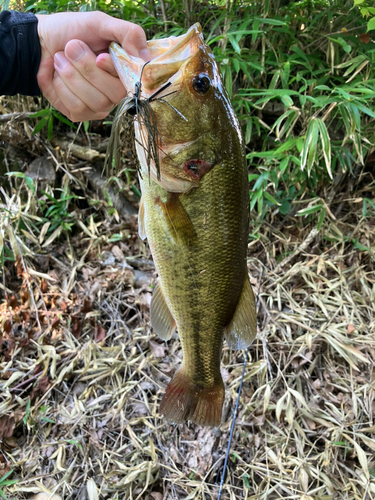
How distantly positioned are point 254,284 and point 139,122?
6.72ft

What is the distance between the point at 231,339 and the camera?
56.2 inches

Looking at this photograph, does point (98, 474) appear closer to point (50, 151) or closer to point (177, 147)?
point (177, 147)

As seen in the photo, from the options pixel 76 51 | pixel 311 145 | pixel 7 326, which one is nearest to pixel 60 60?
pixel 76 51

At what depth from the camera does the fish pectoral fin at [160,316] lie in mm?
1505

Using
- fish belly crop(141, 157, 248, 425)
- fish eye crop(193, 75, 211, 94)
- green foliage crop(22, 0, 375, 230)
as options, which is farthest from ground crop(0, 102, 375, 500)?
fish eye crop(193, 75, 211, 94)

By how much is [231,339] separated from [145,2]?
9.42 feet

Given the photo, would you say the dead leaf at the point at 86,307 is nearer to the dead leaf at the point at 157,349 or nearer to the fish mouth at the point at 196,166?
the dead leaf at the point at 157,349

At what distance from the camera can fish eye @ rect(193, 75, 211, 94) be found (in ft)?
3.64

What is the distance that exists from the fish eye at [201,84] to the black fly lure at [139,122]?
90 mm

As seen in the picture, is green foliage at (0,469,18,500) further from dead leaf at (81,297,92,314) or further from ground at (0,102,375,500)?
dead leaf at (81,297,92,314)

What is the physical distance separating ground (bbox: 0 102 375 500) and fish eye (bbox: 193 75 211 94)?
1.88 metres

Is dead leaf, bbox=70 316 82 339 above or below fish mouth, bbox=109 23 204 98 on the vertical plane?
below

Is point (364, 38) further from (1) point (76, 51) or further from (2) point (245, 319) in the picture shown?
(2) point (245, 319)

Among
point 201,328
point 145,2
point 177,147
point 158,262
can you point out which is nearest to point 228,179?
point 177,147
